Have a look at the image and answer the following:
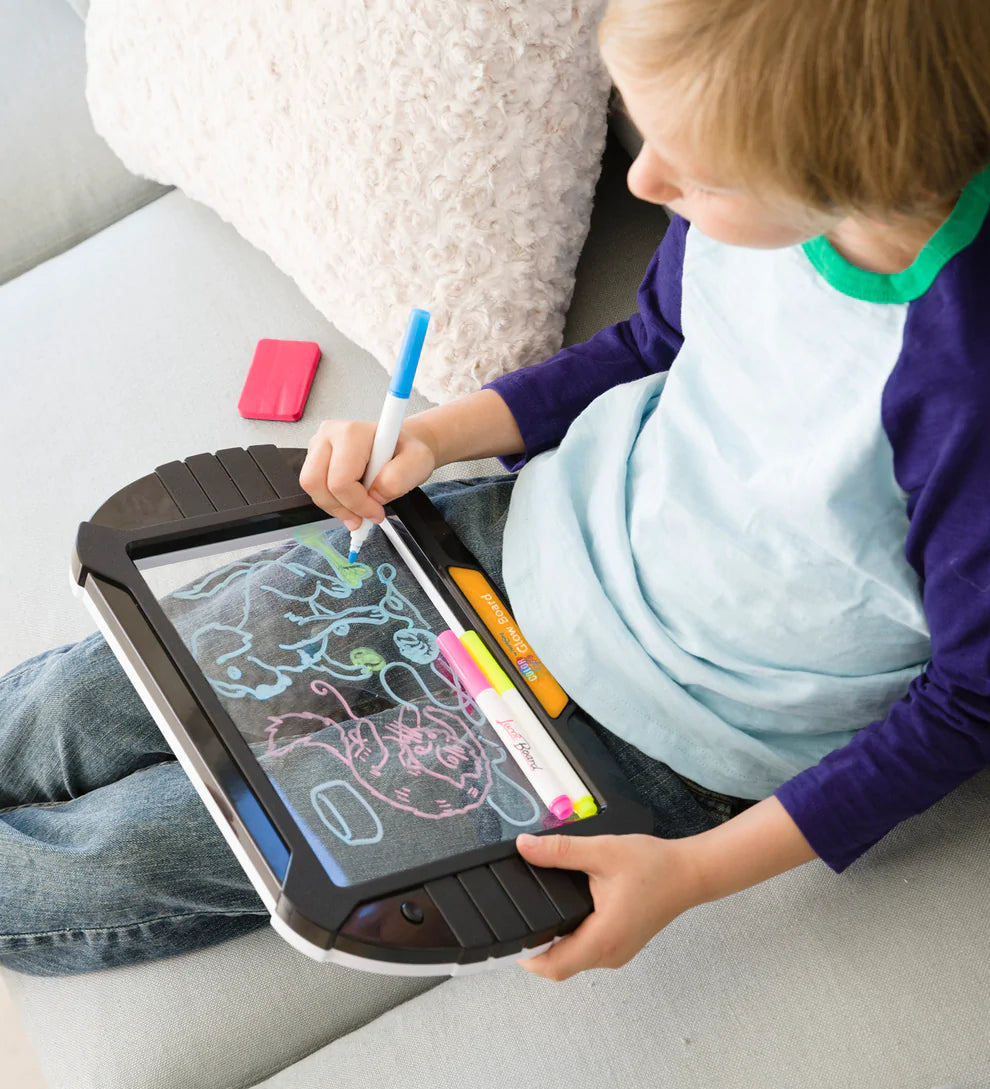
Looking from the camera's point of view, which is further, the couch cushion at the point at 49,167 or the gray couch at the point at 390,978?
the couch cushion at the point at 49,167

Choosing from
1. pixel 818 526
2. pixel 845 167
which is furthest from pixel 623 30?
pixel 818 526

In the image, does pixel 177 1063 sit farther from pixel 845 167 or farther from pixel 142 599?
pixel 845 167

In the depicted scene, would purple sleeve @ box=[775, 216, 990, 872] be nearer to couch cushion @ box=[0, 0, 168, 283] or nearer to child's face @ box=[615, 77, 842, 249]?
child's face @ box=[615, 77, 842, 249]

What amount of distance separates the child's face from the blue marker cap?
5.1 inches

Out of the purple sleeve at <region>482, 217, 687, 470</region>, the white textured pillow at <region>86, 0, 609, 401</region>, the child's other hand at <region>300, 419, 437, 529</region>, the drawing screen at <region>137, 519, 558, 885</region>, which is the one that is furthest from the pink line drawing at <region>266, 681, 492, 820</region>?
the white textured pillow at <region>86, 0, 609, 401</region>

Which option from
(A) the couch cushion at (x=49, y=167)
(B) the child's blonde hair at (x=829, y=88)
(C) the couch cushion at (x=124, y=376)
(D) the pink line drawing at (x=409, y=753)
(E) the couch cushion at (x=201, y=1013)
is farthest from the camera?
(A) the couch cushion at (x=49, y=167)

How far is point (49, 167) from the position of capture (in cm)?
113

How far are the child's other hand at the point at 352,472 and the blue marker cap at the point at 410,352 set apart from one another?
0.06 m

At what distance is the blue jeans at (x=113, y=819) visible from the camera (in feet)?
2.11

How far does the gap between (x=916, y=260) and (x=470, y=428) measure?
0.29m

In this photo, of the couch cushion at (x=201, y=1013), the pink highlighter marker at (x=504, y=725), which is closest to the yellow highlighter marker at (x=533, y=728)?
the pink highlighter marker at (x=504, y=725)

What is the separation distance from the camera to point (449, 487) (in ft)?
2.40

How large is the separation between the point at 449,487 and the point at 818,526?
276 millimetres

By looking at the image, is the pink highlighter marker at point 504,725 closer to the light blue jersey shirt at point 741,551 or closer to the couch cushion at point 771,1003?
the light blue jersey shirt at point 741,551
